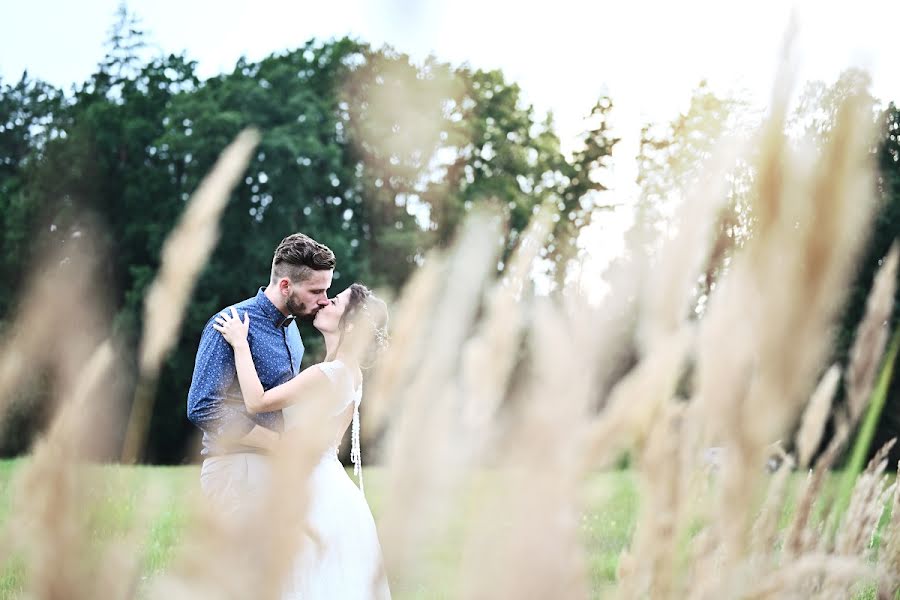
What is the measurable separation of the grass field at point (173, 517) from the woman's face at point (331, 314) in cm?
74

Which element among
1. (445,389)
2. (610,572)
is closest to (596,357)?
(445,389)

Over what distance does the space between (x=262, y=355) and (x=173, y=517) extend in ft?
18.2

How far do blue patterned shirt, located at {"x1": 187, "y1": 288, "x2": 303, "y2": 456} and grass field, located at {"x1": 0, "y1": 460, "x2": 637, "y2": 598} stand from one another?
1.12 feet

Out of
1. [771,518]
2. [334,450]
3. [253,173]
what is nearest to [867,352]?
[771,518]

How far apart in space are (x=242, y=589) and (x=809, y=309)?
432 mm

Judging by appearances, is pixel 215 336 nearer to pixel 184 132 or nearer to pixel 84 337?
pixel 84 337

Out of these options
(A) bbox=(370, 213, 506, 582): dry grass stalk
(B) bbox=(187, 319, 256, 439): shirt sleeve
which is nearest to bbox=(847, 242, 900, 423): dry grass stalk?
(A) bbox=(370, 213, 506, 582): dry grass stalk

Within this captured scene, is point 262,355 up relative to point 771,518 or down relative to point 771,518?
up

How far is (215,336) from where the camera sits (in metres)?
4.10

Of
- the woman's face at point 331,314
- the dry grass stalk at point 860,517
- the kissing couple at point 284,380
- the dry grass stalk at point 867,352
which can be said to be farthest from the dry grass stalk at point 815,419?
the woman's face at point 331,314

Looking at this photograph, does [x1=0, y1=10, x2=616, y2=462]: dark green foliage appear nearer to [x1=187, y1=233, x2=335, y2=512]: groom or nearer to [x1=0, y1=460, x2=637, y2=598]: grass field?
[x1=0, y1=460, x2=637, y2=598]: grass field

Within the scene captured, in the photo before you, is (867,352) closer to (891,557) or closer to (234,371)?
(891,557)

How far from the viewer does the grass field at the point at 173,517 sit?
907mm

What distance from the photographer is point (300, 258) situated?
14.0 ft
